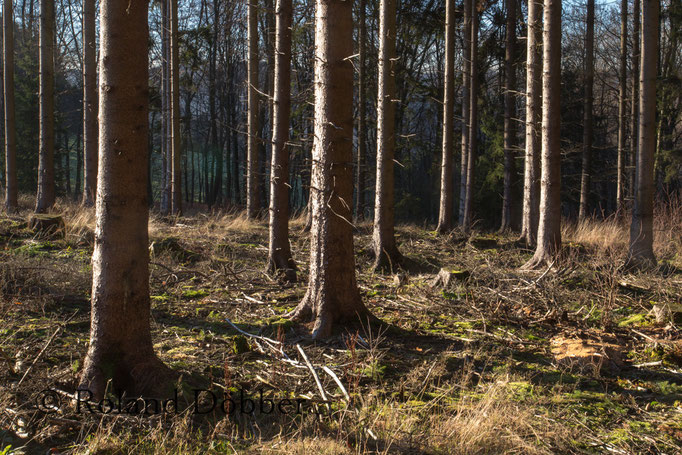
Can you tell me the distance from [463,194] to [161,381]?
1404 cm

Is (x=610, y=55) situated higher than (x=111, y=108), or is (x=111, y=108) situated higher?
(x=610, y=55)

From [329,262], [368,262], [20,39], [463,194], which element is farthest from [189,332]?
[20,39]

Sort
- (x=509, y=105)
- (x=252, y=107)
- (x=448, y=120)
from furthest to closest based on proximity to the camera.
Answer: (x=509, y=105), (x=448, y=120), (x=252, y=107)

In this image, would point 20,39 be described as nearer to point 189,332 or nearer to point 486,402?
point 189,332

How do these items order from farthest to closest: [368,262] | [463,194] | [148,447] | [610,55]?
1. [610,55]
2. [463,194]
3. [368,262]
4. [148,447]

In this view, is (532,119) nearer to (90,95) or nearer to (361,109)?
(361,109)

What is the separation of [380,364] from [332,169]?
1.95 meters

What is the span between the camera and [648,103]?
28.8 ft

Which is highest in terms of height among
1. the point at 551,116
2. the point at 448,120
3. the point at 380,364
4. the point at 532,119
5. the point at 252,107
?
the point at 252,107

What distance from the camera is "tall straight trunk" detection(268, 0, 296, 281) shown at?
7.95 meters

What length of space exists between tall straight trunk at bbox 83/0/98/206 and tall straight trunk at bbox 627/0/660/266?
36.0 feet

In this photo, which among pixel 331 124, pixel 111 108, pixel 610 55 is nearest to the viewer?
pixel 111 108

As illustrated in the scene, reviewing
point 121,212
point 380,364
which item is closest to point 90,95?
point 121,212

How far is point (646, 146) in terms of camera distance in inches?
345
